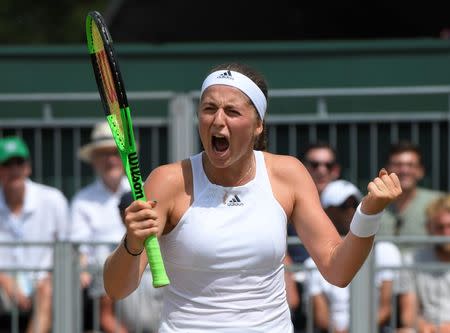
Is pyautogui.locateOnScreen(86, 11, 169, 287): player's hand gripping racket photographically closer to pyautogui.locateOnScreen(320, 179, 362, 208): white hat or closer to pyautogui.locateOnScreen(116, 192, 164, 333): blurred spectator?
pyautogui.locateOnScreen(116, 192, 164, 333): blurred spectator

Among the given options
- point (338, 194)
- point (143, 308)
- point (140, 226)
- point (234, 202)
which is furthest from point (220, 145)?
point (338, 194)

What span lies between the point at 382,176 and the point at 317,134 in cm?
445

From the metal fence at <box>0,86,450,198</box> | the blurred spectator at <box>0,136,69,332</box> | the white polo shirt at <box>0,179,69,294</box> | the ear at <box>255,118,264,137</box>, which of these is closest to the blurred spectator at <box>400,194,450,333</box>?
the metal fence at <box>0,86,450,198</box>

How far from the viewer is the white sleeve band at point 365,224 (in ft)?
14.6

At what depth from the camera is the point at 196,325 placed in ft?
15.0

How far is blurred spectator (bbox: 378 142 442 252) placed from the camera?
826 cm

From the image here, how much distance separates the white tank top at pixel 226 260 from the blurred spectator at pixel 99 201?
3027 mm

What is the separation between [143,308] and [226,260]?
117 inches

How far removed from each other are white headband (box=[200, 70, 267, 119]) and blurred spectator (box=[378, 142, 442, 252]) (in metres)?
3.76

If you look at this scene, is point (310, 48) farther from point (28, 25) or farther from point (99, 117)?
point (28, 25)

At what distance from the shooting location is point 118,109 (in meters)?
4.62

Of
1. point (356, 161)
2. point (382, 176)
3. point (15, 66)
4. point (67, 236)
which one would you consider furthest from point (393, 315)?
point (15, 66)

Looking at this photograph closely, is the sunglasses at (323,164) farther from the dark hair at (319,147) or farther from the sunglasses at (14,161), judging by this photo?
the sunglasses at (14,161)

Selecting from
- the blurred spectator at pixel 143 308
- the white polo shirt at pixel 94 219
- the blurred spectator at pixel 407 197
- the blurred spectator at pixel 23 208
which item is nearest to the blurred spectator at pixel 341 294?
the blurred spectator at pixel 407 197
